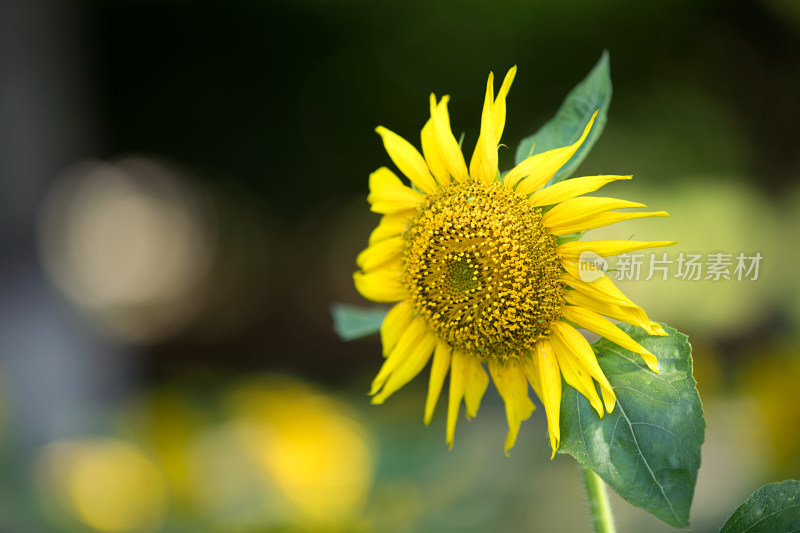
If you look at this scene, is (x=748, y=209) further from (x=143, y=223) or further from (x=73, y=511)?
(x=143, y=223)

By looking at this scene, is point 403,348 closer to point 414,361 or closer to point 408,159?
point 414,361

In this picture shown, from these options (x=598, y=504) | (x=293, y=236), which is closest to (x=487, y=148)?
(x=598, y=504)

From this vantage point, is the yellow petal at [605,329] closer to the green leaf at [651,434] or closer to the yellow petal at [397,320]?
the green leaf at [651,434]

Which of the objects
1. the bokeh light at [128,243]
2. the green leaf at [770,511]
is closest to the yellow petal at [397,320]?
the green leaf at [770,511]

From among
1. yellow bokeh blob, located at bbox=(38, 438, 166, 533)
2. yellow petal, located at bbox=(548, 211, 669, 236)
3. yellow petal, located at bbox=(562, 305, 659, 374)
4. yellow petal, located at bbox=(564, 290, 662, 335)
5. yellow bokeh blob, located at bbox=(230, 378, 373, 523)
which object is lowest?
yellow bokeh blob, located at bbox=(38, 438, 166, 533)

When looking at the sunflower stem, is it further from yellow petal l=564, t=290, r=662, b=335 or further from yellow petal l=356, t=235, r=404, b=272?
yellow petal l=356, t=235, r=404, b=272

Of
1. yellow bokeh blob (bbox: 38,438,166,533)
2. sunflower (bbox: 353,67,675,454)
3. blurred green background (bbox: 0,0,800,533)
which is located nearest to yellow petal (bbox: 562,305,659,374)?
sunflower (bbox: 353,67,675,454)
